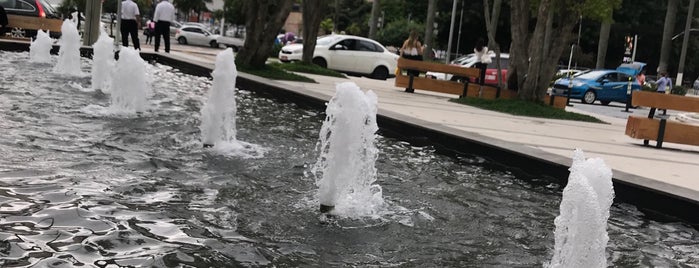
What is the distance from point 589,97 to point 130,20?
17903 millimetres

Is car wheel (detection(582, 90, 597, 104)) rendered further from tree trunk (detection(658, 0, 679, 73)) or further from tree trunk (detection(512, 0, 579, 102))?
tree trunk (detection(658, 0, 679, 73))

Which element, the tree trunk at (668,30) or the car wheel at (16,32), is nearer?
the car wheel at (16,32)

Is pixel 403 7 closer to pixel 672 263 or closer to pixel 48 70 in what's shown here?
pixel 48 70

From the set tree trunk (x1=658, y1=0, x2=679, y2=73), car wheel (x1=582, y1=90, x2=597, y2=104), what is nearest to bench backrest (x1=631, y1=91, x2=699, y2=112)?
car wheel (x1=582, y1=90, x2=597, y2=104)

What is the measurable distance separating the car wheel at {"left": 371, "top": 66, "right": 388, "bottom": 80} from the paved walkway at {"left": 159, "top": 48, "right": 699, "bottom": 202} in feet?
32.9

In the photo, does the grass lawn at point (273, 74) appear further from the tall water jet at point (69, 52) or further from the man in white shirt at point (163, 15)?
the tall water jet at point (69, 52)

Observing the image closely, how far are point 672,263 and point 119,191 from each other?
364cm

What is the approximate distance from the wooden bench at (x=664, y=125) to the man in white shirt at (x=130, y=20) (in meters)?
11.3

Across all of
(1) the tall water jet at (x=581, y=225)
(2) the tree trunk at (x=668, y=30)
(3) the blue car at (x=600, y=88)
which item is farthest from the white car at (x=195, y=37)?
(1) the tall water jet at (x=581, y=225)

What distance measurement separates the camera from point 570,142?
1001cm

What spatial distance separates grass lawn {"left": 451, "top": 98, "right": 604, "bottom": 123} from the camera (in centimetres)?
1470

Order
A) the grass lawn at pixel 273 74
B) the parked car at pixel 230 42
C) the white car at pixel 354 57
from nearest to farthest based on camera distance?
the grass lawn at pixel 273 74 → the white car at pixel 354 57 → the parked car at pixel 230 42

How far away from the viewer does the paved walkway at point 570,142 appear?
7066mm

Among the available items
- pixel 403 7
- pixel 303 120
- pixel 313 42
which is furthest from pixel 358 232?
pixel 403 7
